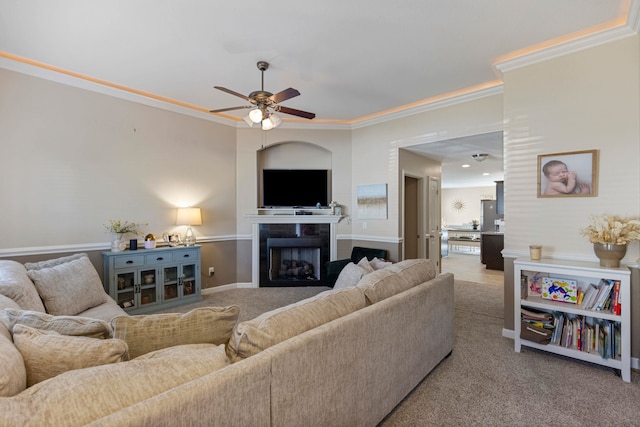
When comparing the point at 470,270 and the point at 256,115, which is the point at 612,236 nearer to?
the point at 256,115

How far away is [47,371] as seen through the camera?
102 centimetres

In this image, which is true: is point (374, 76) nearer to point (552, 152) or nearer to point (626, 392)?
point (552, 152)

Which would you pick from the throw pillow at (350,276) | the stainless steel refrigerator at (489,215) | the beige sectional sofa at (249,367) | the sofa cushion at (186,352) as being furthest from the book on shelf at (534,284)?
the stainless steel refrigerator at (489,215)

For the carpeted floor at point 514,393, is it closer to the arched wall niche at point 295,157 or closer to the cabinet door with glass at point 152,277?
the cabinet door with glass at point 152,277

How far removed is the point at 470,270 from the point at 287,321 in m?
6.54

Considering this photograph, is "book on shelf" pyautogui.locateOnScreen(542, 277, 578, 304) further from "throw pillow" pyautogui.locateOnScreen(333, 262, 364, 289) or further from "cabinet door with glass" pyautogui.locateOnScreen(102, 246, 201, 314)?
"cabinet door with glass" pyautogui.locateOnScreen(102, 246, 201, 314)

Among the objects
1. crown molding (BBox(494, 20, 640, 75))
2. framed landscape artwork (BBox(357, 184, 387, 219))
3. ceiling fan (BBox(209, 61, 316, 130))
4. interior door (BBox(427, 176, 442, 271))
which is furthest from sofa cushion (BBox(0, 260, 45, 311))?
interior door (BBox(427, 176, 442, 271))

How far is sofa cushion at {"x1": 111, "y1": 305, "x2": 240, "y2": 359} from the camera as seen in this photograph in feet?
4.13

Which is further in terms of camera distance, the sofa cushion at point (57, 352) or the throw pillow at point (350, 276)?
the throw pillow at point (350, 276)

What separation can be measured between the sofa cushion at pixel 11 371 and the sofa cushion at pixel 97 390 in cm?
6

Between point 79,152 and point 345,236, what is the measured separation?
3968 mm

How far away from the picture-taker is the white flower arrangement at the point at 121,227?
12.8 feet

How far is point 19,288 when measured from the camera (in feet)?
6.97

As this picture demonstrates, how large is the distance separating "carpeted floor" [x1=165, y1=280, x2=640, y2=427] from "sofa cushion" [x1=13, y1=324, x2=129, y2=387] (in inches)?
62.9
